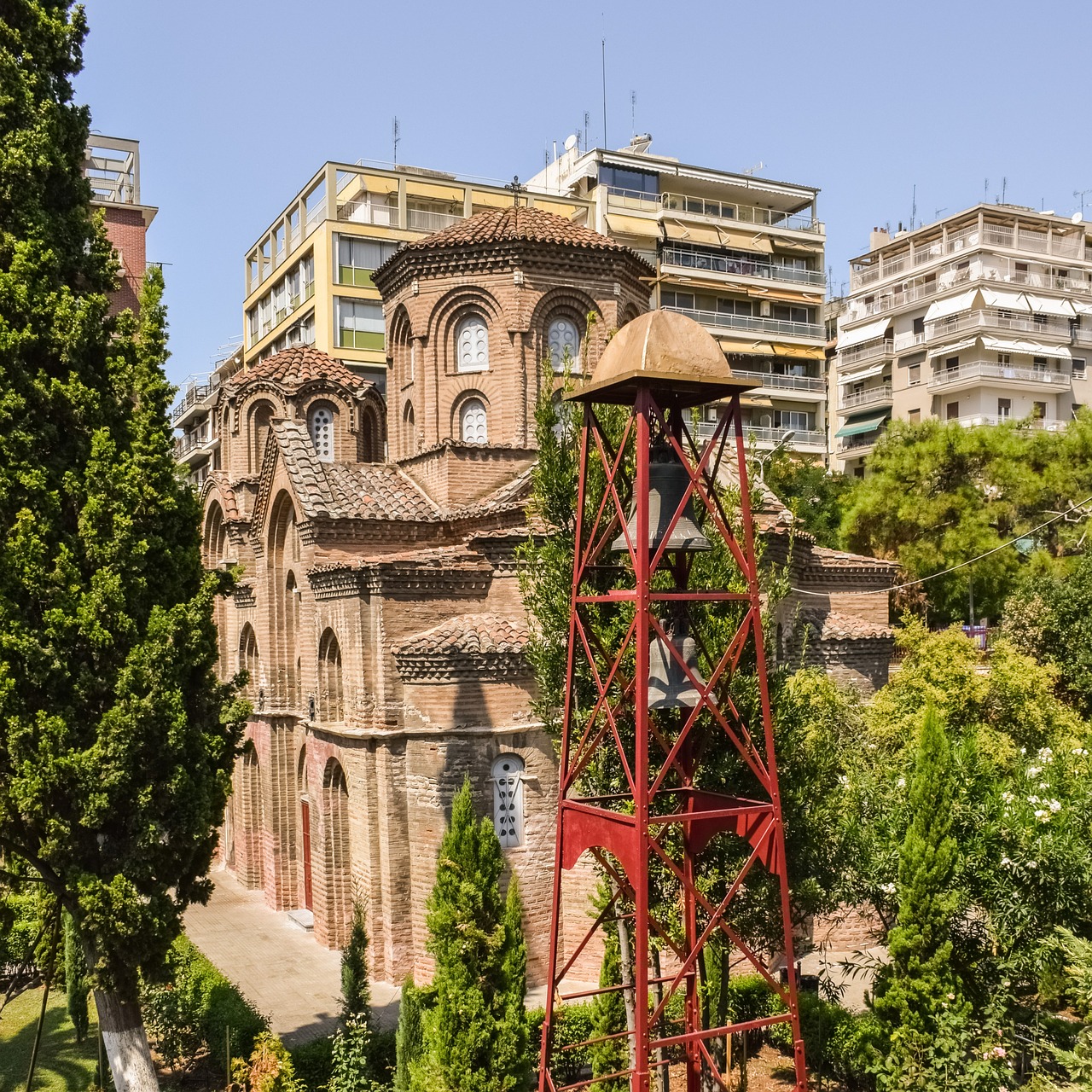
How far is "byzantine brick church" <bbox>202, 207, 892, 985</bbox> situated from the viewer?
44.8ft

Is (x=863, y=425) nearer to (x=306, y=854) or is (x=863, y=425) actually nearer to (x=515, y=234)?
(x=515, y=234)

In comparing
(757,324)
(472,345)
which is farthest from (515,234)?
(757,324)

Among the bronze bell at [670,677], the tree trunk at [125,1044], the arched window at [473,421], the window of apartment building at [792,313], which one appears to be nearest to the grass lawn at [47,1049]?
the tree trunk at [125,1044]

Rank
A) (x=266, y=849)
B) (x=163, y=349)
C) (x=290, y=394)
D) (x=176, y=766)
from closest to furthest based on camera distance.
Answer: (x=176, y=766) < (x=163, y=349) < (x=266, y=849) < (x=290, y=394)

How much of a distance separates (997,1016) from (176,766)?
26.3 ft

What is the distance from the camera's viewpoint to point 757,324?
3838 cm

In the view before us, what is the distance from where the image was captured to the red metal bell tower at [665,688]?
20.6 feet

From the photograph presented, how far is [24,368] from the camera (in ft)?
31.1

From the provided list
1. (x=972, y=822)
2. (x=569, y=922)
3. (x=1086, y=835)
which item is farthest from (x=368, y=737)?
(x=1086, y=835)

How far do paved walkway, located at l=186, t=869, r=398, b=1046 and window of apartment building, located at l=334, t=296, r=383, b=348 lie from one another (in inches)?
753

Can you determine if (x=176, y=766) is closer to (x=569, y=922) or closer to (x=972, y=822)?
(x=569, y=922)

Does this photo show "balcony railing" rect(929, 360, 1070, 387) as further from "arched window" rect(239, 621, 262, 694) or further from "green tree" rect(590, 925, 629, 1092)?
"green tree" rect(590, 925, 629, 1092)

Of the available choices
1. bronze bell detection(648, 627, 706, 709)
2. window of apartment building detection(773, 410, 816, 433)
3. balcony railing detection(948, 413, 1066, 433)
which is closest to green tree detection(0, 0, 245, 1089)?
bronze bell detection(648, 627, 706, 709)

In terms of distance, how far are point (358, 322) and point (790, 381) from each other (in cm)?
1635
